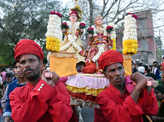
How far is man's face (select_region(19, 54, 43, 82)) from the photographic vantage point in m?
1.51

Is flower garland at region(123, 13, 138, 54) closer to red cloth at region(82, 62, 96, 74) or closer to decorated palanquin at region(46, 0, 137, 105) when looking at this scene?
decorated palanquin at region(46, 0, 137, 105)

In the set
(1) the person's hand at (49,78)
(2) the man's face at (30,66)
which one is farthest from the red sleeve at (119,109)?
(2) the man's face at (30,66)

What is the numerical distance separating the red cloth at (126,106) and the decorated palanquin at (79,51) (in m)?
1.68

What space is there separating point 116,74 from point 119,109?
355 millimetres

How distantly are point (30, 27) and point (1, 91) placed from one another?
1212 centimetres

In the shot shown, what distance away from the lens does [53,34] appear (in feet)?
11.1

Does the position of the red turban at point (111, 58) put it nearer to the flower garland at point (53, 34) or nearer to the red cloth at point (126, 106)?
the red cloth at point (126, 106)

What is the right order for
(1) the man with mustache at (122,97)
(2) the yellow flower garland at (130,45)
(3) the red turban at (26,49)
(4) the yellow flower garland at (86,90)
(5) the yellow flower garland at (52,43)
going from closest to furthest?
(1) the man with mustache at (122,97) < (3) the red turban at (26,49) < (5) the yellow flower garland at (52,43) < (4) the yellow flower garland at (86,90) < (2) the yellow flower garland at (130,45)

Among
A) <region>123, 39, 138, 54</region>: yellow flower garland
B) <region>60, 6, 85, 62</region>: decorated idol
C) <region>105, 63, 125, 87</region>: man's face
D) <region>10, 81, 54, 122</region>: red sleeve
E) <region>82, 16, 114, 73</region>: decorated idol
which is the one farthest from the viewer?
<region>82, 16, 114, 73</region>: decorated idol

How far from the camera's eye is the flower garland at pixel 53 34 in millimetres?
3309

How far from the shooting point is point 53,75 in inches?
57.0

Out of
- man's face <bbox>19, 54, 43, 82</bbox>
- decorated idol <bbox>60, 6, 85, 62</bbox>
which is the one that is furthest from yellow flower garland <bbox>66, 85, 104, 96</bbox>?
man's face <bbox>19, 54, 43, 82</bbox>

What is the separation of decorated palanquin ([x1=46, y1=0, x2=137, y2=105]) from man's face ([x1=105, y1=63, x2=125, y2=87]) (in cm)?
166

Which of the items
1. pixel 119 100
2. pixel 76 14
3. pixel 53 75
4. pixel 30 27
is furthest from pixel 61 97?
pixel 30 27
